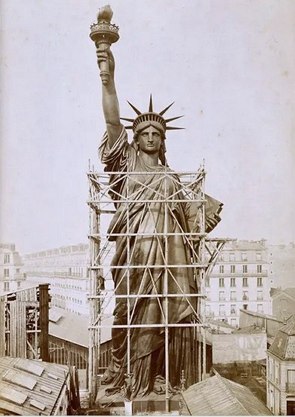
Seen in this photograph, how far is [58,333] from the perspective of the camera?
25.2 feet

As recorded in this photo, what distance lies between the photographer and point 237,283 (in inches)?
294

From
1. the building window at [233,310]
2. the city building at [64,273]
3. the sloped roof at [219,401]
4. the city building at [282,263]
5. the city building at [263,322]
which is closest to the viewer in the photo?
the sloped roof at [219,401]

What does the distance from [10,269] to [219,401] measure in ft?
8.69

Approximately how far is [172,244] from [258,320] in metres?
2.09

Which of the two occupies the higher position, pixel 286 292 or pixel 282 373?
pixel 286 292

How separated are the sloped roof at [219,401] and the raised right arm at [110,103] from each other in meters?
2.72

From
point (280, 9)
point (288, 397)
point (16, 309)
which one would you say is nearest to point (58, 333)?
point (16, 309)

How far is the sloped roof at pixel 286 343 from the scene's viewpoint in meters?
5.79

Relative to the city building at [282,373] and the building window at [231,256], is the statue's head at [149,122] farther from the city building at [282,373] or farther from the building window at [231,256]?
the city building at [282,373]

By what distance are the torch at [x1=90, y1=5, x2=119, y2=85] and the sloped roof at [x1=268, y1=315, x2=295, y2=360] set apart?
3.27m

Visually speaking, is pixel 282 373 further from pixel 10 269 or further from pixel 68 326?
pixel 68 326

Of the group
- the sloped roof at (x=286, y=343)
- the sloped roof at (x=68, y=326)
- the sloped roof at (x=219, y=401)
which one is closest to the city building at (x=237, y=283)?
the sloped roof at (x=286, y=343)

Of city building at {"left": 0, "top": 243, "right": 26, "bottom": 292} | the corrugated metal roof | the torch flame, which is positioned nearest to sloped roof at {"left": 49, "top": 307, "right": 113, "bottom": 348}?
city building at {"left": 0, "top": 243, "right": 26, "bottom": 292}

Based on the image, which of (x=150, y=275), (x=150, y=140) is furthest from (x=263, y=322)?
(x=150, y=140)
